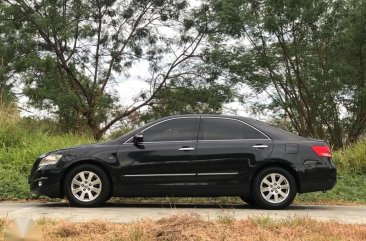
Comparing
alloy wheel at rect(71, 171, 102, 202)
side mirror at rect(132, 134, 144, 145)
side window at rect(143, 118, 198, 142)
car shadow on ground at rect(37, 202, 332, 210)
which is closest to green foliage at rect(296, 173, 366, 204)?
car shadow on ground at rect(37, 202, 332, 210)

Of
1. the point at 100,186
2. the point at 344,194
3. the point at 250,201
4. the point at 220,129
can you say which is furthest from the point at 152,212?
the point at 344,194

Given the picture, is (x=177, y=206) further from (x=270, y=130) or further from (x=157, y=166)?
(x=270, y=130)

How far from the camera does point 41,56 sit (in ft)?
61.3

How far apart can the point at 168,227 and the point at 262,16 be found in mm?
12836

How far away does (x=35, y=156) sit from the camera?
13.1 meters

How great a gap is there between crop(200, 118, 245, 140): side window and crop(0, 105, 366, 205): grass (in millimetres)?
1592

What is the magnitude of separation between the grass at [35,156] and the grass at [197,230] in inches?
161

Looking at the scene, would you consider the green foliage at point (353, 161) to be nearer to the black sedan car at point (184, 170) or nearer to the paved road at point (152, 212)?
the paved road at point (152, 212)

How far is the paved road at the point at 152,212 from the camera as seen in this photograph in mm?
7789

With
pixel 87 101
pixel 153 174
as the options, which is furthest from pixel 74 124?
pixel 153 174

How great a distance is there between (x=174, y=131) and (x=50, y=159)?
2114 millimetres

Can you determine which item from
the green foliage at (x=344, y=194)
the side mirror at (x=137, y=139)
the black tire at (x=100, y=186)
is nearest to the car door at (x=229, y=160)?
the side mirror at (x=137, y=139)

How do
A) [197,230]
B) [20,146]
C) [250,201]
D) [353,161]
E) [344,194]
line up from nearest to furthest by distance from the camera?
[197,230] → [250,201] → [344,194] → [20,146] → [353,161]

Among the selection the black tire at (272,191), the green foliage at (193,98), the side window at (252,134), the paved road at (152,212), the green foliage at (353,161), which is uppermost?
the green foliage at (193,98)
